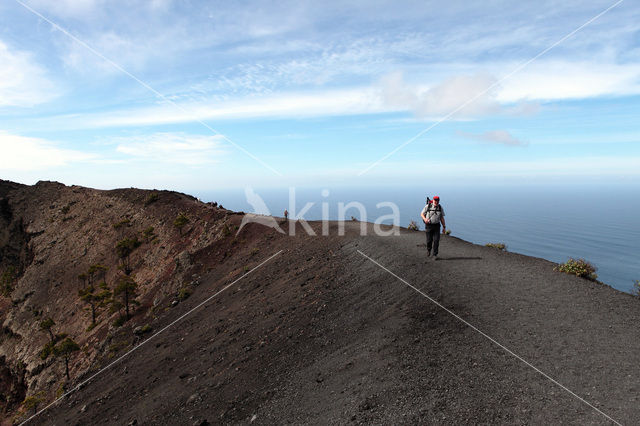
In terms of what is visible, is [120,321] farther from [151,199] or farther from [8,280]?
[8,280]

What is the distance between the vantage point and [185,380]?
524 inches

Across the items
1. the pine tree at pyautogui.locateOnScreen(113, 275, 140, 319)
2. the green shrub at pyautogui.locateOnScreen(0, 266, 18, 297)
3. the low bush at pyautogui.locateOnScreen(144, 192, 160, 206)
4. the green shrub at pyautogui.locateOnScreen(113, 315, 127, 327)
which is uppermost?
the low bush at pyautogui.locateOnScreen(144, 192, 160, 206)

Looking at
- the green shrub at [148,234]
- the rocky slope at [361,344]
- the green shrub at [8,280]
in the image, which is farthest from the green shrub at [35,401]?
the green shrub at [8,280]

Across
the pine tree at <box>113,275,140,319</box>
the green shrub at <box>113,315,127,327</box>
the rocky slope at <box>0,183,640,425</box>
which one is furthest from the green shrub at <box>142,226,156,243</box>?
the green shrub at <box>113,315,127,327</box>

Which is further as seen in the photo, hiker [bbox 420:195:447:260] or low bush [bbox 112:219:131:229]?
low bush [bbox 112:219:131:229]

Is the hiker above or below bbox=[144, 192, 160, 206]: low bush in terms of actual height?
below

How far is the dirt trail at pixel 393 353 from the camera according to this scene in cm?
683

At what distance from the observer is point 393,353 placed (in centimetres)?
891

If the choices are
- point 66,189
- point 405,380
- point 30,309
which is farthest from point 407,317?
point 66,189

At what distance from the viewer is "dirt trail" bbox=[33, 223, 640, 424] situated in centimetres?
683

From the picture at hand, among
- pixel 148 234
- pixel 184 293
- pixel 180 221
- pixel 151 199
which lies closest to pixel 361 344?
→ pixel 184 293

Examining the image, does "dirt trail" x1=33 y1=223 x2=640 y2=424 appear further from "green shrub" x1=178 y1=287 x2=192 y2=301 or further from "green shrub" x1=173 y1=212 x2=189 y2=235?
"green shrub" x1=173 y1=212 x2=189 y2=235

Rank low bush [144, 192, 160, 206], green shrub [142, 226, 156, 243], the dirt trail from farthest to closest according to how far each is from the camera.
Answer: low bush [144, 192, 160, 206] → green shrub [142, 226, 156, 243] → the dirt trail

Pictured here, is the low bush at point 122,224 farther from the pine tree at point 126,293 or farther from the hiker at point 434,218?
the hiker at point 434,218
